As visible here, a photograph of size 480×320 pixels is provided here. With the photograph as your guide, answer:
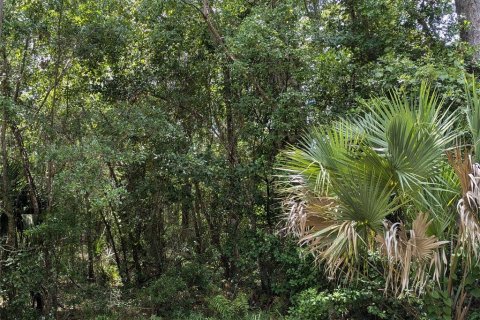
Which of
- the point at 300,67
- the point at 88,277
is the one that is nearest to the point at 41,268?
the point at 88,277

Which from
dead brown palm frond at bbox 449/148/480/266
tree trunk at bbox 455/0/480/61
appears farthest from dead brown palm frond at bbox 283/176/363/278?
tree trunk at bbox 455/0/480/61

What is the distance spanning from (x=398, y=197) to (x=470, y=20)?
4.35m

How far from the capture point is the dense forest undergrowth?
16.7ft

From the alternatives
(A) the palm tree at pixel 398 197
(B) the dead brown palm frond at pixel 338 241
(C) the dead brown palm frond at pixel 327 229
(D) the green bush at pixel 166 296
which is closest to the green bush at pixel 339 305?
(A) the palm tree at pixel 398 197

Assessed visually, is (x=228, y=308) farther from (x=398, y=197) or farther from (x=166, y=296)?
(x=398, y=197)

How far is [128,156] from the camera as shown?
5523mm

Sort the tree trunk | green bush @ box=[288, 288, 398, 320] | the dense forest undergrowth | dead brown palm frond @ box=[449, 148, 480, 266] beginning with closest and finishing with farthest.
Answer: dead brown palm frond @ box=[449, 148, 480, 266] < the dense forest undergrowth < green bush @ box=[288, 288, 398, 320] < the tree trunk

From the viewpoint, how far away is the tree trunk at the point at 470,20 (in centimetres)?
661

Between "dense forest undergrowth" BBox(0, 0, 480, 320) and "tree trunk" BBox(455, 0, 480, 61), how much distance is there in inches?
0.9

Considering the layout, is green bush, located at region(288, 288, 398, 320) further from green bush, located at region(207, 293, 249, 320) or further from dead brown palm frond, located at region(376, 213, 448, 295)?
dead brown palm frond, located at region(376, 213, 448, 295)

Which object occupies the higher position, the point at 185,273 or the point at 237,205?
the point at 237,205

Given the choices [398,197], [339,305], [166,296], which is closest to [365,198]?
[398,197]

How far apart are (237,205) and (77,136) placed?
2530 millimetres

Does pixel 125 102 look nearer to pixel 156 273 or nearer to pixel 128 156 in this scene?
pixel 128 156
